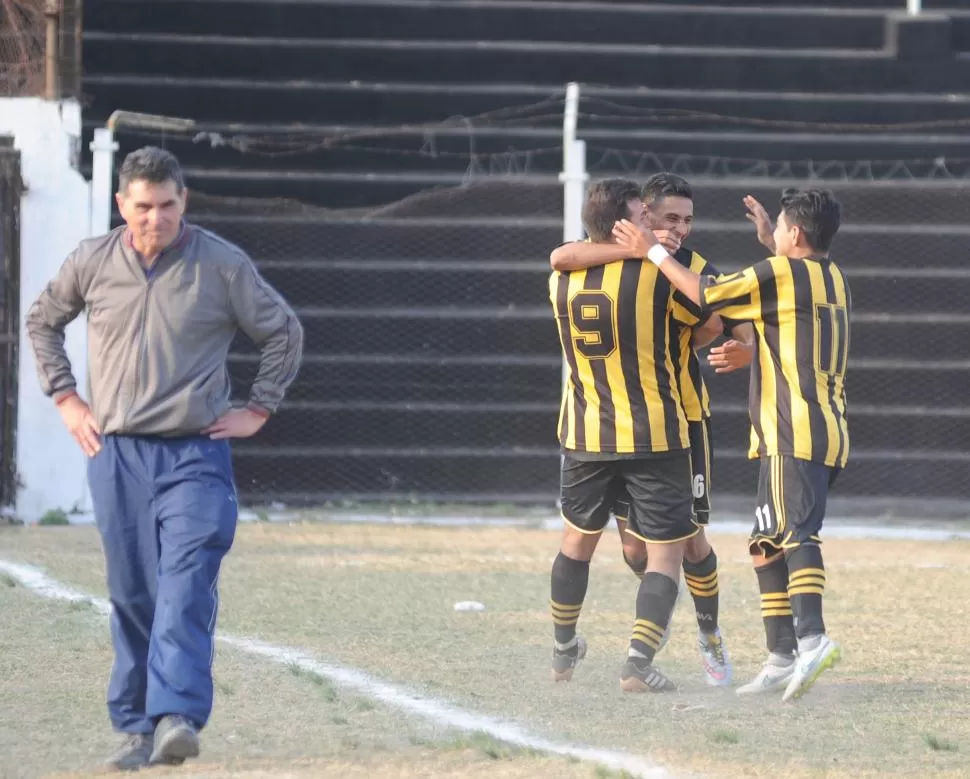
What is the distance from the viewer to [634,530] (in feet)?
23.4

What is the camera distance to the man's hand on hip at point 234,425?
5570mm

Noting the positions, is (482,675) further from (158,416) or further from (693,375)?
(158,416)

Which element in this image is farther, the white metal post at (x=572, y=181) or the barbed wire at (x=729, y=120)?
the barbed wire at (x=729, y=120)

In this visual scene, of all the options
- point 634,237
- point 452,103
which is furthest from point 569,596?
point 452,103

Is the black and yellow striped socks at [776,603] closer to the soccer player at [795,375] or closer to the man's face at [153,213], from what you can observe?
the soccer player at [795,375]

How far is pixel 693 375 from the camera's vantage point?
23.2 ft

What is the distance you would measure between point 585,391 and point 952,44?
9572 mm

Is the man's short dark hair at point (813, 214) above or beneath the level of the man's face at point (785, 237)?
above

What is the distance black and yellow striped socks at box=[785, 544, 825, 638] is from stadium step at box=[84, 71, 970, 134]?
857 centimetres

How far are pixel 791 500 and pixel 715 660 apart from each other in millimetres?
723

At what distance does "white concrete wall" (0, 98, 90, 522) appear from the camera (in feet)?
43.6

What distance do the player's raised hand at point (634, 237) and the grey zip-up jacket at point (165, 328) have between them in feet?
4.97

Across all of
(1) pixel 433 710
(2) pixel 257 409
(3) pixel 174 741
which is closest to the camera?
(3) pixel 174 741

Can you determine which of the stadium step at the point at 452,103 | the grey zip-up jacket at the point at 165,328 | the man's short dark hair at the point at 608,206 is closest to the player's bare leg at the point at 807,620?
the man's short dark hair at the point at 608,206
